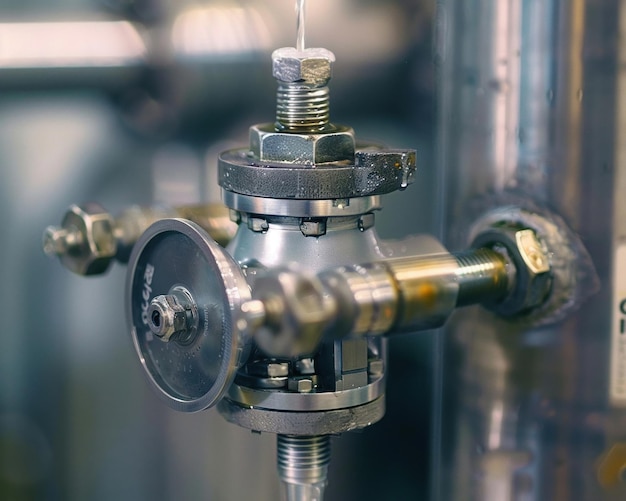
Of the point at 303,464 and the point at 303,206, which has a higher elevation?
the point at 303,206

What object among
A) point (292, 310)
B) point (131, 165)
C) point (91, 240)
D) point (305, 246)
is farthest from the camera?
point (131, 165)

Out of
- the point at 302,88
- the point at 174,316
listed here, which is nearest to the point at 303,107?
the point at 302,88

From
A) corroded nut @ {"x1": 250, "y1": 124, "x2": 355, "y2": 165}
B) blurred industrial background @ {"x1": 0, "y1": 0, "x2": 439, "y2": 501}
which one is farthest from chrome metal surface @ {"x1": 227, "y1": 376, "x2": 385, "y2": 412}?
blurred industrial background @ {"x1": 0, "y1": 0, "x2": 439, "y2": 501}

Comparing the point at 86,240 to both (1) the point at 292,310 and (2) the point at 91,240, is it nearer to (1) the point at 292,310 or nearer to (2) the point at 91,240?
(2) the point at 91,240

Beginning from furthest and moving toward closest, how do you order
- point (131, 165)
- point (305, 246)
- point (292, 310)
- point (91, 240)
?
point (131, 165), point (91, 240), point (305, 246), point (292, 310)

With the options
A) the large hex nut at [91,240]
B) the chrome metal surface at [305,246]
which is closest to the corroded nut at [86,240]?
the large hex nut at [91,240]

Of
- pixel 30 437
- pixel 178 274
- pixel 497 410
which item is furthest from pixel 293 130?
pixel 30 437

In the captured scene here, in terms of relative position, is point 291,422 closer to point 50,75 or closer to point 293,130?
point 293,130

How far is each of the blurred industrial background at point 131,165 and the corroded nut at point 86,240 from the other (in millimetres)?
145

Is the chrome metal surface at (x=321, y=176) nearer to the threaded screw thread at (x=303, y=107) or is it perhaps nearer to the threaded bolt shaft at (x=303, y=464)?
the threaded screw thread at (x=303, y=107)

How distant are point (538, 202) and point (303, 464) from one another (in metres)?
0.18

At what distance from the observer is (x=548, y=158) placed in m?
0.54

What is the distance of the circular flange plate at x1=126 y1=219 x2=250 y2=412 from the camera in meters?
0.44

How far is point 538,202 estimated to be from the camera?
55 centimetres
